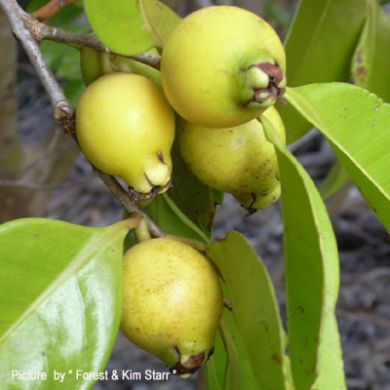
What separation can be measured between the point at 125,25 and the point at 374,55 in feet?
1.62

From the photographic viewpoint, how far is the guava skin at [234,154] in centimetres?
75

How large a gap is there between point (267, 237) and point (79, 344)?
2.18 metres

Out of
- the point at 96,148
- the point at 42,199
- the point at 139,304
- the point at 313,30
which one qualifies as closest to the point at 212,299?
the point at 139,304

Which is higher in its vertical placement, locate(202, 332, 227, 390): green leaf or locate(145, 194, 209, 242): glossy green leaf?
locate(145, 194, 209, 242): glossy green leaf

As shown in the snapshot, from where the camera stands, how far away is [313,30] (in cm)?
109

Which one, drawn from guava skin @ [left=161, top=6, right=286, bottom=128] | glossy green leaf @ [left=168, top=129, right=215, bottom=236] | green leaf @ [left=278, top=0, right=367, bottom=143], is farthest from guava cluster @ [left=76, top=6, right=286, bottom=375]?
green leaf @ [left=278, top=0, right=367, bottom=143]

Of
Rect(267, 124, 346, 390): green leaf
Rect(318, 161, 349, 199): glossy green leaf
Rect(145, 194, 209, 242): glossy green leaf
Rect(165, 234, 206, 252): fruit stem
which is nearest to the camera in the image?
Rect(267, 124, 346, 390): green leaf

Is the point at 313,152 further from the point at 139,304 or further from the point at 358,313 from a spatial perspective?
the point at 139,304

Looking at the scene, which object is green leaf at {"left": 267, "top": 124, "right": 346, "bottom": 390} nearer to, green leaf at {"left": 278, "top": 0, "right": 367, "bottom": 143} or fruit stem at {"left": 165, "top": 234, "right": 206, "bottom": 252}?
fruit stem at {"left": 165, "top": 234, "right": 206, "bottom": 252}

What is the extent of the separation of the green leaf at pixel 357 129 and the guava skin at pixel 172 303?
17 cm

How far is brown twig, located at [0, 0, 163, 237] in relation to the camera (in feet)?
2.52

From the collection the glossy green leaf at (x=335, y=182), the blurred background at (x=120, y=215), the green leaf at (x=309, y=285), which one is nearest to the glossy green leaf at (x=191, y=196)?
the green leaf at (x=309, y=285)

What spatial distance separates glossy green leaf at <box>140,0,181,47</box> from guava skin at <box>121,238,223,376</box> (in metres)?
0.20

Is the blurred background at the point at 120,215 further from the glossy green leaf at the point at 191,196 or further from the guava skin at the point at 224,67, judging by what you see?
the guava skin at the point at 224,67
